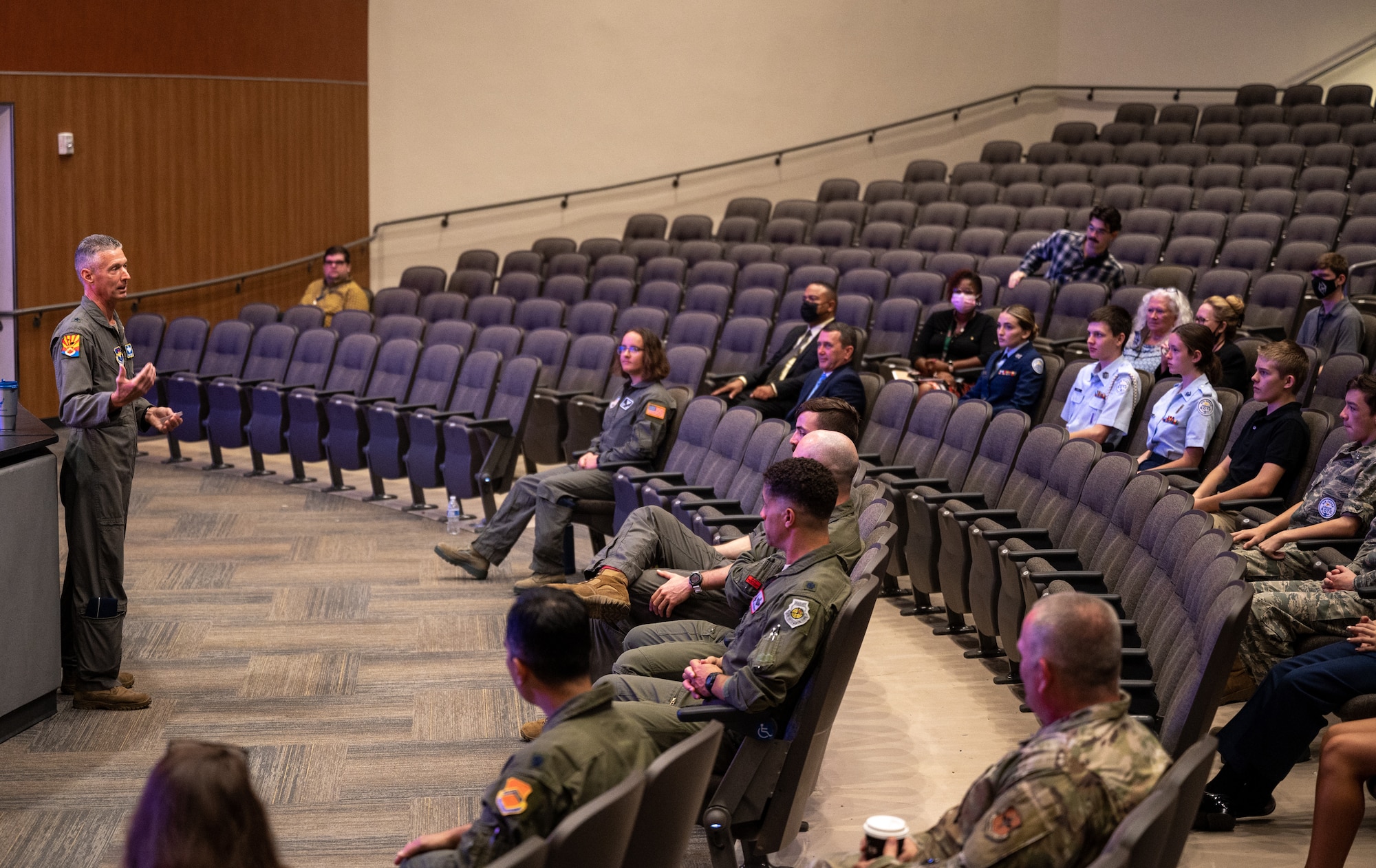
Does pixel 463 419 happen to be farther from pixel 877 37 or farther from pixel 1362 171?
pixel 877 37

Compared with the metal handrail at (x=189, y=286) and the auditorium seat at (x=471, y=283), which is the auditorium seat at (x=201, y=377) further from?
the auditorium seat at (x=471, y=283)

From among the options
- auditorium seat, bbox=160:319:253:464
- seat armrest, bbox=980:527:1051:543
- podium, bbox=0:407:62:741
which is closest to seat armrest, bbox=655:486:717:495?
seat armrest, bbox=980:527:1051:543

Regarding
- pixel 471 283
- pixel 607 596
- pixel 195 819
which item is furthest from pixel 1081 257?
pixel 195 819

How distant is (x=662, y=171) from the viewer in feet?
35.0

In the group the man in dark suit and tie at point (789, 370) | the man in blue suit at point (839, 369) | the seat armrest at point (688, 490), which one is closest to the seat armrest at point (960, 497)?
the seat armrest at point (688, 490)

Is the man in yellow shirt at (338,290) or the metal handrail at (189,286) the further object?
the man in yellow shirt at (338,290)

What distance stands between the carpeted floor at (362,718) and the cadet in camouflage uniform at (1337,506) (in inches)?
18.1

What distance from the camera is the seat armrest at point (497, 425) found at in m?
5.38

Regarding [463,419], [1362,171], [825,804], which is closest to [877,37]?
[1362,171]

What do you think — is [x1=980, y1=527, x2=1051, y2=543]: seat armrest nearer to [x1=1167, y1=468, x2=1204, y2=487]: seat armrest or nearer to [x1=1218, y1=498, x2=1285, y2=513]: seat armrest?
[x1=1218, y1=498, x2=1285, y2=513]: seat armrest

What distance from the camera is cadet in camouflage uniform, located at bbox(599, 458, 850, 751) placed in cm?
239

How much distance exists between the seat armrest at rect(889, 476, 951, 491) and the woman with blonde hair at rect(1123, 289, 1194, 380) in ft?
3.71

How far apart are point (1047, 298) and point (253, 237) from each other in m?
5.75

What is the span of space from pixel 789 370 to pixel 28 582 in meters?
3.32
